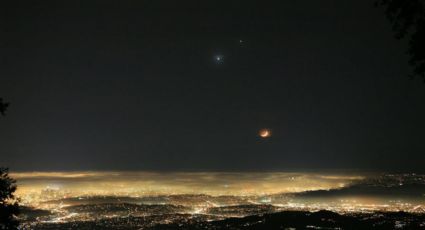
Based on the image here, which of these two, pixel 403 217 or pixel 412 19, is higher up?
pixel 412 19

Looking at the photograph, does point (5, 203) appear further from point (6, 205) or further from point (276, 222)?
point (276, 222)

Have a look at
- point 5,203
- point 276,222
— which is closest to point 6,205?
point 5,203

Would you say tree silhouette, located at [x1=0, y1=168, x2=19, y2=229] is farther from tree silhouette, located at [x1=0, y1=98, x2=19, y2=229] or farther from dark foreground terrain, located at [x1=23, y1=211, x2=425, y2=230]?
dark foreground terrain, located at [x1=23, y1=211, x2=425, y2=230]

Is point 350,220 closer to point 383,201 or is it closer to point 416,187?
point 383,201

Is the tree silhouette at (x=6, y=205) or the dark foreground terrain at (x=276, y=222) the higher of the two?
the tree silhouette at (x=6, y=205)

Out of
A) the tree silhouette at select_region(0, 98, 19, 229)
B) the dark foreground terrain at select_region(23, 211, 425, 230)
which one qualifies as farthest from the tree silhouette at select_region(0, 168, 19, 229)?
the dark foreground terrain at select_region(23, 211, 425, 230)

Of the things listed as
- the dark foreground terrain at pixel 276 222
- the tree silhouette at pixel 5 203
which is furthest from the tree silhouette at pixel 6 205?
the dark foreground terrain at pixel 276 222

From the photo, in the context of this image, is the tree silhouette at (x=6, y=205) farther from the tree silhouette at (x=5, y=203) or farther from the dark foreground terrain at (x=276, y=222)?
the dark foreground terrain at (x=276, y=222)

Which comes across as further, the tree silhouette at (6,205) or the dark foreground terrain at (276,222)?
the dark foreground terrain at (276,222)

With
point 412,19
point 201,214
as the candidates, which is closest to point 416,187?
point 201,214
